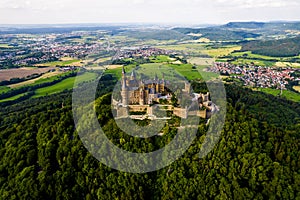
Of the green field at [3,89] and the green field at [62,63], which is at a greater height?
the green field at [62,63]

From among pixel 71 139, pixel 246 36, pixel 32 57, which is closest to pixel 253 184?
pixel 71 139

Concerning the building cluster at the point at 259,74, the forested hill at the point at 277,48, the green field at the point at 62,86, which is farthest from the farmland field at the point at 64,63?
the forested hill at the point at 277,48

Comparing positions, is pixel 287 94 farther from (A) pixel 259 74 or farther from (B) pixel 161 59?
(B) pixel 161 59

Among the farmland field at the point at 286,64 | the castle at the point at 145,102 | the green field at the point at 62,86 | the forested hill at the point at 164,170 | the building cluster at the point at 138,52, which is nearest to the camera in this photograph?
the forested hill at the point at 164,170

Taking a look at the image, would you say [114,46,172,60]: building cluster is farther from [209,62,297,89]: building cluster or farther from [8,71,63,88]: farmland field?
[209,62,297,89]: building cluster

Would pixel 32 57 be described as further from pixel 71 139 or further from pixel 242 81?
pixel 71 139

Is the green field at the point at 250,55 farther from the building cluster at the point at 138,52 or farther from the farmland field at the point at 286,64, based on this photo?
the building cluster at the point at 138,52

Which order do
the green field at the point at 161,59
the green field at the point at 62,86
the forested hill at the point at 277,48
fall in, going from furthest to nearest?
the forested hill at the point at 277,48 < the green field at the point at 161,59 < the green field at the point at 62,86

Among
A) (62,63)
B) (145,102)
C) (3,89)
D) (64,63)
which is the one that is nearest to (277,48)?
(64,63)
